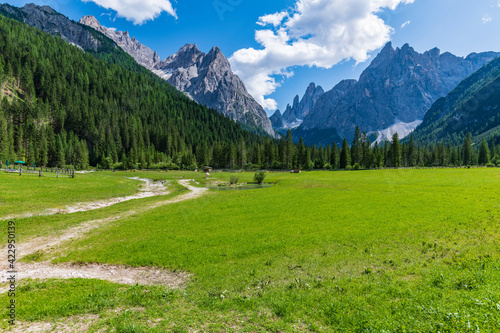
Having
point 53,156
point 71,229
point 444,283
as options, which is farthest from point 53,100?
point 444,283

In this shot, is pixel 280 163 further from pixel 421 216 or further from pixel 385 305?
→ pixel 385 305

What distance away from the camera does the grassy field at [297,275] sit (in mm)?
8844

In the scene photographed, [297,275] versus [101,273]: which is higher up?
[297,275]

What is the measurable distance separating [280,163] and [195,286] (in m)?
139

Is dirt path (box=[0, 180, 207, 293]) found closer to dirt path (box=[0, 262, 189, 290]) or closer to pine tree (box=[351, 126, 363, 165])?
dirt path (box=[0, 262, 189, 290])

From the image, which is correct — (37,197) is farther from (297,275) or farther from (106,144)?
(106,144)

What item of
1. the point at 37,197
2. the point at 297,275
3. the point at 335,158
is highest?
the point at 335,158

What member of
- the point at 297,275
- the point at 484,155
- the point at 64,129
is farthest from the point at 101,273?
the point at 484,155

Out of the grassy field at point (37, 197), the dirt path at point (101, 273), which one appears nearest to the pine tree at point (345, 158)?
the grassy field at point (37, 197)

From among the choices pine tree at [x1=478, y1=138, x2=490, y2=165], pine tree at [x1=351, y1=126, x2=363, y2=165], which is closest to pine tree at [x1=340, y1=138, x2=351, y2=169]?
pine tree at [x1=351, y1=126, x2=363, y2=165]

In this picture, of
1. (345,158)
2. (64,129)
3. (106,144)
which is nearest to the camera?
(345,158)

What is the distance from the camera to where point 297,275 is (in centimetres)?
1274

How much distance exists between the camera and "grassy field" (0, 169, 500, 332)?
884 centimetres

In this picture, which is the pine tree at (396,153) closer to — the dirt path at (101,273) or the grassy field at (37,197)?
the grassy field at (37,197)
